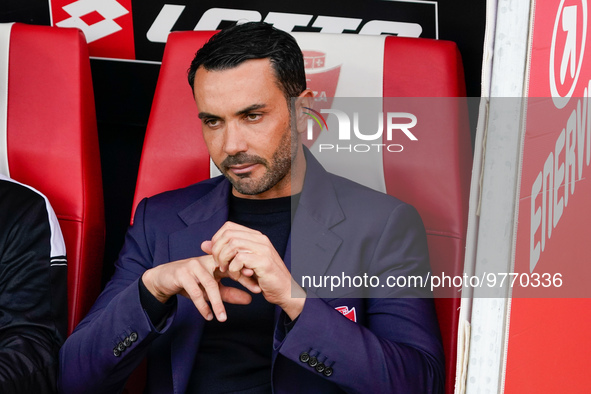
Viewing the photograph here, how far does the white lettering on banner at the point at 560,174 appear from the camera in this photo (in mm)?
637

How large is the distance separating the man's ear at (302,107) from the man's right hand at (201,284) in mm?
342

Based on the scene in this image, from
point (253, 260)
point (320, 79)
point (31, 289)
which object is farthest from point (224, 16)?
point (253, 260)

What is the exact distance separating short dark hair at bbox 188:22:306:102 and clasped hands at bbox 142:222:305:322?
0.34 metres

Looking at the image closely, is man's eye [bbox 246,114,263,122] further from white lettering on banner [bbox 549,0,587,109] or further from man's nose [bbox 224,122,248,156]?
white lettering on banner [bbox 549,0,587,109]

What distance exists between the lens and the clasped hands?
0.96 meters

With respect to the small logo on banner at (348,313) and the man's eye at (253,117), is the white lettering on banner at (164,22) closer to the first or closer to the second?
the man's eye at (253,117)

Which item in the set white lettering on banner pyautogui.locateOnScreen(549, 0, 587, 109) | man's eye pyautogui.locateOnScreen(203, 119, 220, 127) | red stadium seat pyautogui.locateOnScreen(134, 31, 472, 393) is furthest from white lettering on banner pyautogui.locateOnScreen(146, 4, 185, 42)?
white lettering on banner pyautogui.locateOnScreen(549, 0, 587, 109)

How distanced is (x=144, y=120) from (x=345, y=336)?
1031 millimetres

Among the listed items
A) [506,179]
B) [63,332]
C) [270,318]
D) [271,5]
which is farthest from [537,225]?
[271,5]

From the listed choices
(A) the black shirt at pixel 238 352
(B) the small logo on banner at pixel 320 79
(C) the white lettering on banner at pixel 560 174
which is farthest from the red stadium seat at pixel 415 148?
(C) the white lettering on banner at pixel 560 174

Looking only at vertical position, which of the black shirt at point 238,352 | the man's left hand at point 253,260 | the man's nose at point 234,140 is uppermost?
the man's nose at point 234,140

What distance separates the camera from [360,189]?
1.25 m

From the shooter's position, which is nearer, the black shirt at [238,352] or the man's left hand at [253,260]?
the man's left hand at [253,260]

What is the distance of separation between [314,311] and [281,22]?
94cm
